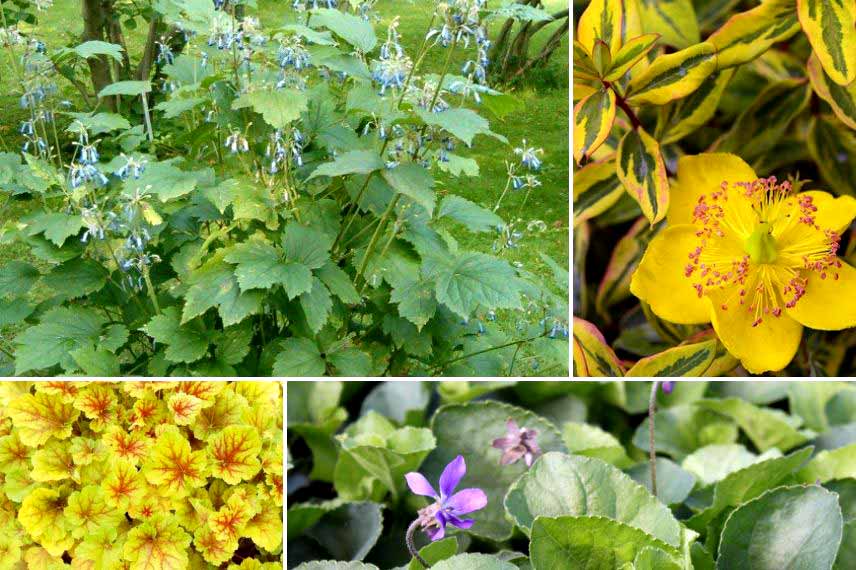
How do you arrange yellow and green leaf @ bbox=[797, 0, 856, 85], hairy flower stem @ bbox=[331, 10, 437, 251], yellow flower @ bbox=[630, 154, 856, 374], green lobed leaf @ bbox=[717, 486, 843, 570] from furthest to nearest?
hairy flower stem @ bbox=[331, 10, 437, 251]
yellow flower @ bbox=[630, 154, 856, 374]
yellow and green leaf @ bbox=[797, 0, 856, 85]
green lobed leaf @ bbox=[717, 486, 843, 570]

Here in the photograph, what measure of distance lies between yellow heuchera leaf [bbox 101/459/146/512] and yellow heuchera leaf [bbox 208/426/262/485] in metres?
0.08

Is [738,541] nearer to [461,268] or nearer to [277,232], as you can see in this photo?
[461,268]

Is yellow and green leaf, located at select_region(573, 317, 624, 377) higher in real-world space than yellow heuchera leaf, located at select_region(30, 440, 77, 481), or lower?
higher

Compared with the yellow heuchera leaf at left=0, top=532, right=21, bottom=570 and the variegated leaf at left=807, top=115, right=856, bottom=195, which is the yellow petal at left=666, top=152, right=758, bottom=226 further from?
the yellow heuchera leaf at left=0, top=532, right=21, bottom=570

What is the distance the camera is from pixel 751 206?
41.4 inches

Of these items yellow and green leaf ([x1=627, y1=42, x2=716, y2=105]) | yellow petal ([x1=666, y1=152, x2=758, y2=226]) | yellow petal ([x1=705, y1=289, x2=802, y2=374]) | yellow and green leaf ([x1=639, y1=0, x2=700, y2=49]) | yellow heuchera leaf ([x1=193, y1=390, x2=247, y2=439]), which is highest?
yellow and green leaf ([x1=639, y1=0, x2=700, y2=49])

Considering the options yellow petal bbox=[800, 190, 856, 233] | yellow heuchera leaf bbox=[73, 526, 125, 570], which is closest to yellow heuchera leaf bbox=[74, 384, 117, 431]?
yellow heuchera leaf bbox=[73, 526, 125, 570]

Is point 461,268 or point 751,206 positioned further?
point 461,268

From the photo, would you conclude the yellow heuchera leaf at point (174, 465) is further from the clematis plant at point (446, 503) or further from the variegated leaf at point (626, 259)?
the variegated leaf at point (626, 259)

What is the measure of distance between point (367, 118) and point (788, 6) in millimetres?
978

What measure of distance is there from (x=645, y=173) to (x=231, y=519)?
0.56 metres

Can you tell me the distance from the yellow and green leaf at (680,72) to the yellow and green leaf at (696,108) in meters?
0.02

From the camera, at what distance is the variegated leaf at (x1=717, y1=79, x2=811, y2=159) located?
0.99m

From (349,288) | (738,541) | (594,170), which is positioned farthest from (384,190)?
(738,541)
